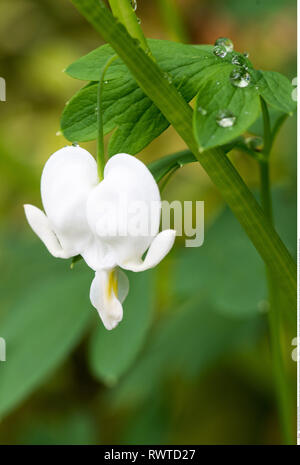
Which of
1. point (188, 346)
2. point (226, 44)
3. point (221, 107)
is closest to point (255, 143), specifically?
point (226, 44)

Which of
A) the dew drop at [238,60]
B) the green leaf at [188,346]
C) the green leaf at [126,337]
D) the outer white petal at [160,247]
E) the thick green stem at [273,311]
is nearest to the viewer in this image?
the outer white petal at [160,247]

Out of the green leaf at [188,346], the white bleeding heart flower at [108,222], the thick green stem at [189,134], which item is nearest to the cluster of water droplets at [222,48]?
the thick green stem at [189,134]

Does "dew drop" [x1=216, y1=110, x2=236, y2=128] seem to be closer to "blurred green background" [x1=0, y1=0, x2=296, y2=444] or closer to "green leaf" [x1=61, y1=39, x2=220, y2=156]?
"green leaf" [x1=61, y1=39, x2=220, y2=156]

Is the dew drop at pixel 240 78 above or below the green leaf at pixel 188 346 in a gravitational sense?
below

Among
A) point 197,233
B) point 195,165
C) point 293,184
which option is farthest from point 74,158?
point 195,165

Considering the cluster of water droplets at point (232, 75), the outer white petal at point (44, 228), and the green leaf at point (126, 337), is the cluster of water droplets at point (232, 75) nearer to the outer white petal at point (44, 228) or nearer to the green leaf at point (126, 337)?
the outer white petal at point (44, 228)

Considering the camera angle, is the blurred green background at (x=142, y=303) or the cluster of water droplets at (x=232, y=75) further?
the blurred green background at (x=142, y=303)
